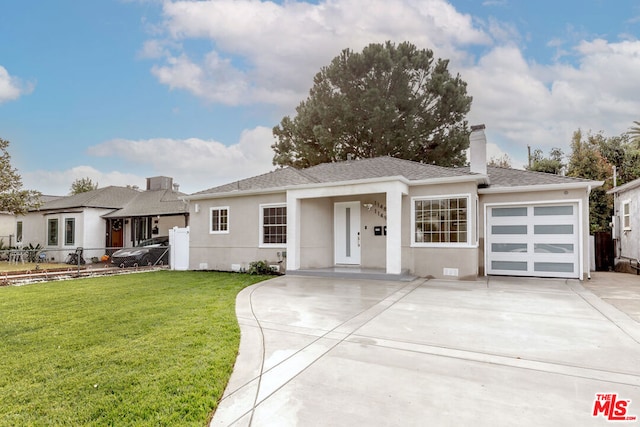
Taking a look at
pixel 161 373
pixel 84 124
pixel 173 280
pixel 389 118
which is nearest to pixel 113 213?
pixel 84 124

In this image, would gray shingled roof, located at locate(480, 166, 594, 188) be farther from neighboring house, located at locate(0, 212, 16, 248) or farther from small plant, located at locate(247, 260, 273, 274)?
neighboring house, located at locate(0, 212, 16, 248)

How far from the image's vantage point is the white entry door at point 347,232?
1169 cm

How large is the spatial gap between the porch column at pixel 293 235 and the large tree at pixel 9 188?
1585cm

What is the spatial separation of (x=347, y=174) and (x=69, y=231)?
1705cm

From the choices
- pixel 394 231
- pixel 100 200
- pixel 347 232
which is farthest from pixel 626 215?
pixel 100 200

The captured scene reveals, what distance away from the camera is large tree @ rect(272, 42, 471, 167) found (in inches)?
798

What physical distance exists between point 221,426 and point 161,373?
1.22 m

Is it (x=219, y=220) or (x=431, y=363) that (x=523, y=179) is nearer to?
(x=431, y=363)

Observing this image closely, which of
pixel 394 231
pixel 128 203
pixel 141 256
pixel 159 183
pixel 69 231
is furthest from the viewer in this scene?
pixel 159 183

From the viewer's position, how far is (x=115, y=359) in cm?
382

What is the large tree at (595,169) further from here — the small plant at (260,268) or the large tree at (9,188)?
the large tree at (9,188)

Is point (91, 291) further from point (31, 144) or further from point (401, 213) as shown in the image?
point (31, 144)

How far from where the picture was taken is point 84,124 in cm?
1738

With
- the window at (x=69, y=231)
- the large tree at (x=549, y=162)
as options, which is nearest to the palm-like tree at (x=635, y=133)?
the large tree at (x=549, y=162)
